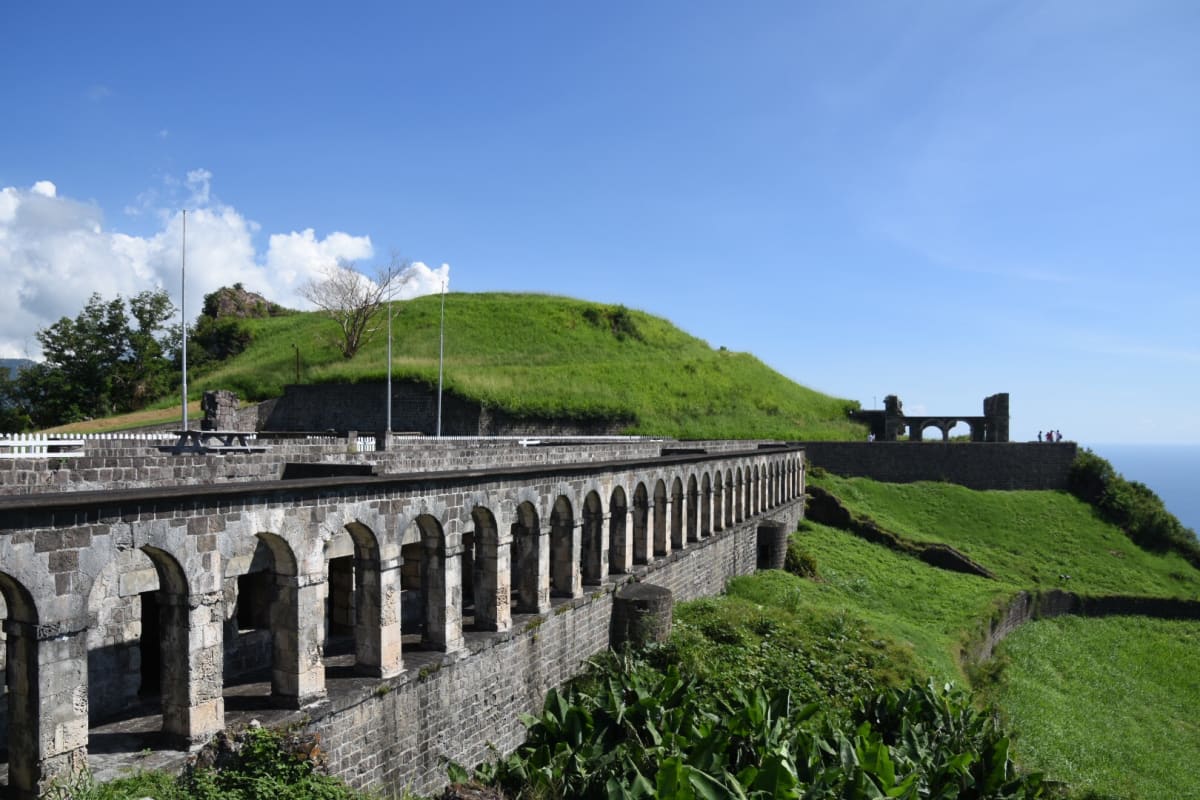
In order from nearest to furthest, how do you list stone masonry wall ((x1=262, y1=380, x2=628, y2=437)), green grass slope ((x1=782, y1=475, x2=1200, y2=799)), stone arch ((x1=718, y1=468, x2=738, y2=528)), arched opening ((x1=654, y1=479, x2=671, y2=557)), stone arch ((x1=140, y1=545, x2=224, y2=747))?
stone arch ((x1=140, y1=545, x2=224, y2=747))
green grass slope ((x1=782, y1=475, x2=1200, y2=799))
arched opening ((x1=654, y1=479, x2=671, y2=557))
stone arch ((x1=718, y1=468, x2=738, y2=528))
stone masonry wall ((x1=262, y1=380, x2=628, y2=437))

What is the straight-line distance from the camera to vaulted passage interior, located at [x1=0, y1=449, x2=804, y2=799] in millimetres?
6891

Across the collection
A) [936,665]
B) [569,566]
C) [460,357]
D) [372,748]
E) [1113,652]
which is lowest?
[1113,652]

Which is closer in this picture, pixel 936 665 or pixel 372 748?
pixel 372 748

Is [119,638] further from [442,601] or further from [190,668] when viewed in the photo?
[442,601]

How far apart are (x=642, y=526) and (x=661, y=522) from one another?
61.4 inches

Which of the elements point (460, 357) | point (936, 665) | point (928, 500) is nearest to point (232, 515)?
point (936, 665)

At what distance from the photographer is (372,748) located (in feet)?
32.3

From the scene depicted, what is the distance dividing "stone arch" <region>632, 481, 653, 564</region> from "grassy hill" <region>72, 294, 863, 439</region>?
92.2 ft

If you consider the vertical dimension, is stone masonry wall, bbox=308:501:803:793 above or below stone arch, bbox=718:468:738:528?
below

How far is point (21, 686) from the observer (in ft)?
22.8

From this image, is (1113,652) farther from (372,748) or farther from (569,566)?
(372,748)

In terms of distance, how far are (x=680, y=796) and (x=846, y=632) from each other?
10.9 metres

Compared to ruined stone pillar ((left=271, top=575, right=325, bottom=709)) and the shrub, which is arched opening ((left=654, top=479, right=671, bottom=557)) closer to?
the shrub

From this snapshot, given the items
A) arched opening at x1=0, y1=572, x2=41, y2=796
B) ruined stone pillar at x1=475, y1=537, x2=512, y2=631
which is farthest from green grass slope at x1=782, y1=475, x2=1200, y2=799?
arched opening at x1=0, y1=572, x2=41, y2=796
